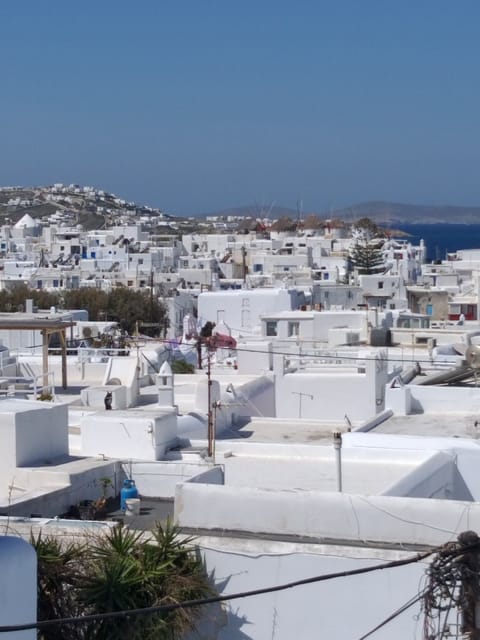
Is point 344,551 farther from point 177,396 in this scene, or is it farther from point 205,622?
point 177,396

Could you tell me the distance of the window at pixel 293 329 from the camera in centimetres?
3723

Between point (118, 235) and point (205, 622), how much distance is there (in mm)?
111070

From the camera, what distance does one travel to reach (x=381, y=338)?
30.3m

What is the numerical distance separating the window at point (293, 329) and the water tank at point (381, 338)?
6716 millimetres

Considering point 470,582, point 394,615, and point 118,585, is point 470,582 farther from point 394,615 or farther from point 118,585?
point 118,585

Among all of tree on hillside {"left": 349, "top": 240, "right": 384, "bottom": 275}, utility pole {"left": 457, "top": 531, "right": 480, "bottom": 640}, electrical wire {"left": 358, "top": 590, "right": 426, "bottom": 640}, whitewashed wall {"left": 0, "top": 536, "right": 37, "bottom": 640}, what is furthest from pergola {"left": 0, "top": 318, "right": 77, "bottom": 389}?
tree on hillside {"left": 349, "top": 240, "right": 384, "bottom": 275}

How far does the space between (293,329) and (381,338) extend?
7.50 metres

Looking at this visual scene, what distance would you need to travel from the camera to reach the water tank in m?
30.2

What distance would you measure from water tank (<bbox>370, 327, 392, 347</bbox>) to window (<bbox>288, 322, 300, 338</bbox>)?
6716 mm

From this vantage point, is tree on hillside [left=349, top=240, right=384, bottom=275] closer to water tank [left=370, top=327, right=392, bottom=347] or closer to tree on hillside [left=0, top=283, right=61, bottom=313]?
tree on hillside [left=0, top=283, right=61, bottom=313]

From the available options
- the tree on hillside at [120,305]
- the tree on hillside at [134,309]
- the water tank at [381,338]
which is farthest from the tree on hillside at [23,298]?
the water tank at [381,338]

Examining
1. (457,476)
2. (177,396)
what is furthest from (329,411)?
(457,476)

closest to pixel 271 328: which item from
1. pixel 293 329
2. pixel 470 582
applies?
pixel 293 329

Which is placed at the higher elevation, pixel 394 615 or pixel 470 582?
pixel 470 582
